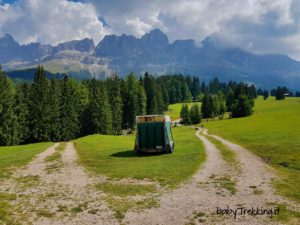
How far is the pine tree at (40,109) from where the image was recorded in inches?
2950

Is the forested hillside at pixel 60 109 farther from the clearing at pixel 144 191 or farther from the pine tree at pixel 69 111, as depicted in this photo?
the clearing at pixel 144 191

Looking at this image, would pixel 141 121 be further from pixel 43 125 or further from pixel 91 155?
pixel 43 125

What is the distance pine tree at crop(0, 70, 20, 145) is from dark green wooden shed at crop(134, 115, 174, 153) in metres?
42.7

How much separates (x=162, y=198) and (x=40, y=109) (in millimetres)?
64201

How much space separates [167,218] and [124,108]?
96382mm

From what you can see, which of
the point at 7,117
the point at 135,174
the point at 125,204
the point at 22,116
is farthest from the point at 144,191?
the point at 22,116

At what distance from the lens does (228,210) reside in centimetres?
1474

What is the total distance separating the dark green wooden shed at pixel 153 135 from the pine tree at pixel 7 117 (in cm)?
4265

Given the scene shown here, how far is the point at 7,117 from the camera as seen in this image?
6956cm

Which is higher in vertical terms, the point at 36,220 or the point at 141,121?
the point at 141,121

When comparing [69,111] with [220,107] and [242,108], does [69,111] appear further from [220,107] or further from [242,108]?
[220,107]

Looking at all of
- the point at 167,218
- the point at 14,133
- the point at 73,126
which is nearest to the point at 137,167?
the point at 167,218

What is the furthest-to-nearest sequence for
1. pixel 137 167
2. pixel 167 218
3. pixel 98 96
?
pixel 98 96
pixel 137 167
pixel 167 218

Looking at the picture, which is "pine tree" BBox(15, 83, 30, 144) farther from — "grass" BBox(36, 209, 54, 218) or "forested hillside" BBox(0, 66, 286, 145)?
"grass" BBox(36, 209, 54, 218)
